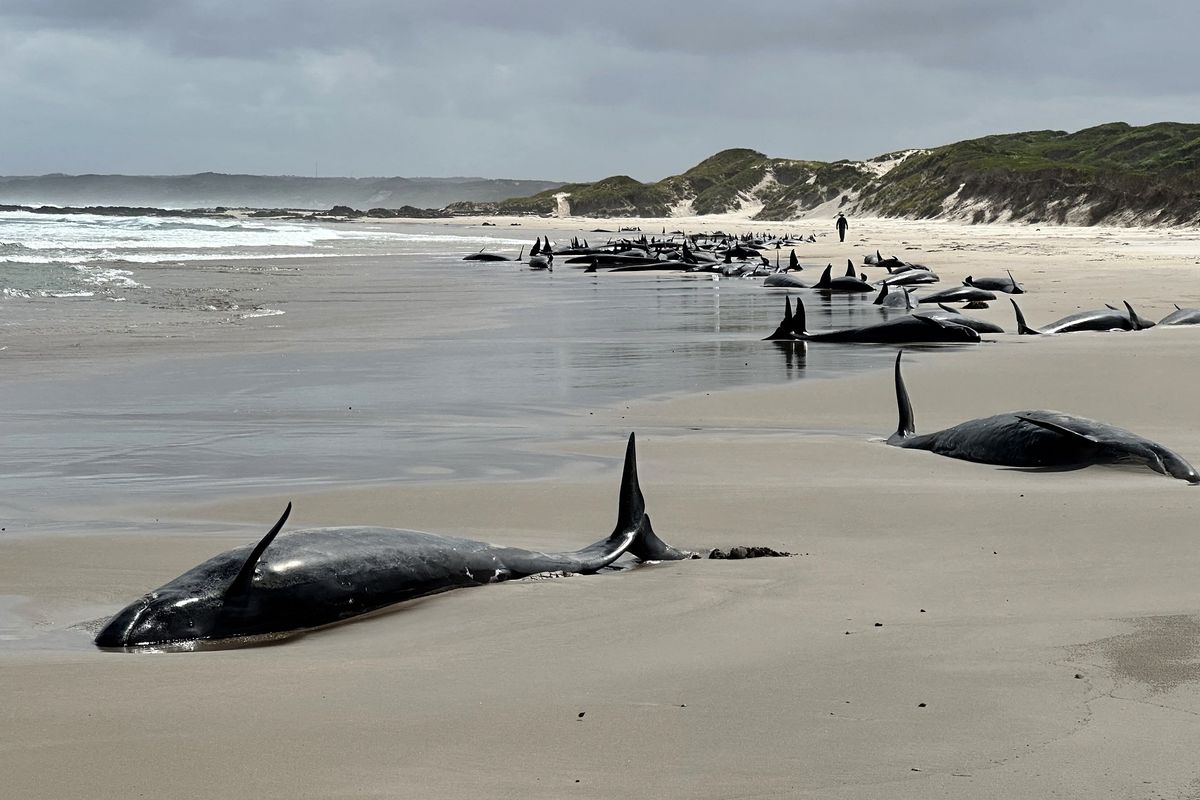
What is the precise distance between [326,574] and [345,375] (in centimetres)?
649

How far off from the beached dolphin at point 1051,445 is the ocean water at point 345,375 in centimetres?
143

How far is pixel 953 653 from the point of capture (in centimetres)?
348

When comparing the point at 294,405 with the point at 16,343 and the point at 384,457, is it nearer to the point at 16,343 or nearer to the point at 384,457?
the point at 384,457

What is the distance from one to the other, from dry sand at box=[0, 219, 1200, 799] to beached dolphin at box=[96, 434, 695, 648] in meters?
0.15

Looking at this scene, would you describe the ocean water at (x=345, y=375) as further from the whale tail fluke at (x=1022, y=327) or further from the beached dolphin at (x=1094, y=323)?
the beached dolphin at (x=1094, y=323)

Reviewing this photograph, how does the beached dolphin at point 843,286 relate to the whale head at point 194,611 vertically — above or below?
below

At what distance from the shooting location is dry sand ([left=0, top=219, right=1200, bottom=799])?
8.84 ft

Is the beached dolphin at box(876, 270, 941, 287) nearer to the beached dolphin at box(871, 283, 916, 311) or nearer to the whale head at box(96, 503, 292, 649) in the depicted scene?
the beached dolphin at box(871, 283, 916, 311)

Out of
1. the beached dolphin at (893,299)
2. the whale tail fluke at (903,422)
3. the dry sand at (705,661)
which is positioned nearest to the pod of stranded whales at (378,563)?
the dry sand at (705,661)

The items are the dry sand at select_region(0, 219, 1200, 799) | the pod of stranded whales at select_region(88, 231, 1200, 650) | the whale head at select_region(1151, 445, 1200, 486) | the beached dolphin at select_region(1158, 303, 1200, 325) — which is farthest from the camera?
the beached dolphin at select_region(1158, 303, 1200, 325)

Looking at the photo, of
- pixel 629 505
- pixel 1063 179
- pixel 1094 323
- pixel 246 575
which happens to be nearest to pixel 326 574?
pixel 246 575

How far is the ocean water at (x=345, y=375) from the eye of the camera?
22.2 ft

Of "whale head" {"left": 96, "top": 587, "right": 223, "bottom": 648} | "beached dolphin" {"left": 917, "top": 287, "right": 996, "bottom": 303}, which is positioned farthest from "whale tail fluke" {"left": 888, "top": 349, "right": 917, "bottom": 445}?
"beached dolphin" {"left": 917, "top": 287, "right": 996, "bottom": 303}

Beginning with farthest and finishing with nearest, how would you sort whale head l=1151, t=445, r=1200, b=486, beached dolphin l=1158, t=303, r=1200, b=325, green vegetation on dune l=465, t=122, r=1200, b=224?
green vegetation on dune l=465, t=122, r=1200, b=224 < beached dolphin l=1158, t=303, r=1200, b=325 < whale head l=1151, t=445, r=1200, b=486
